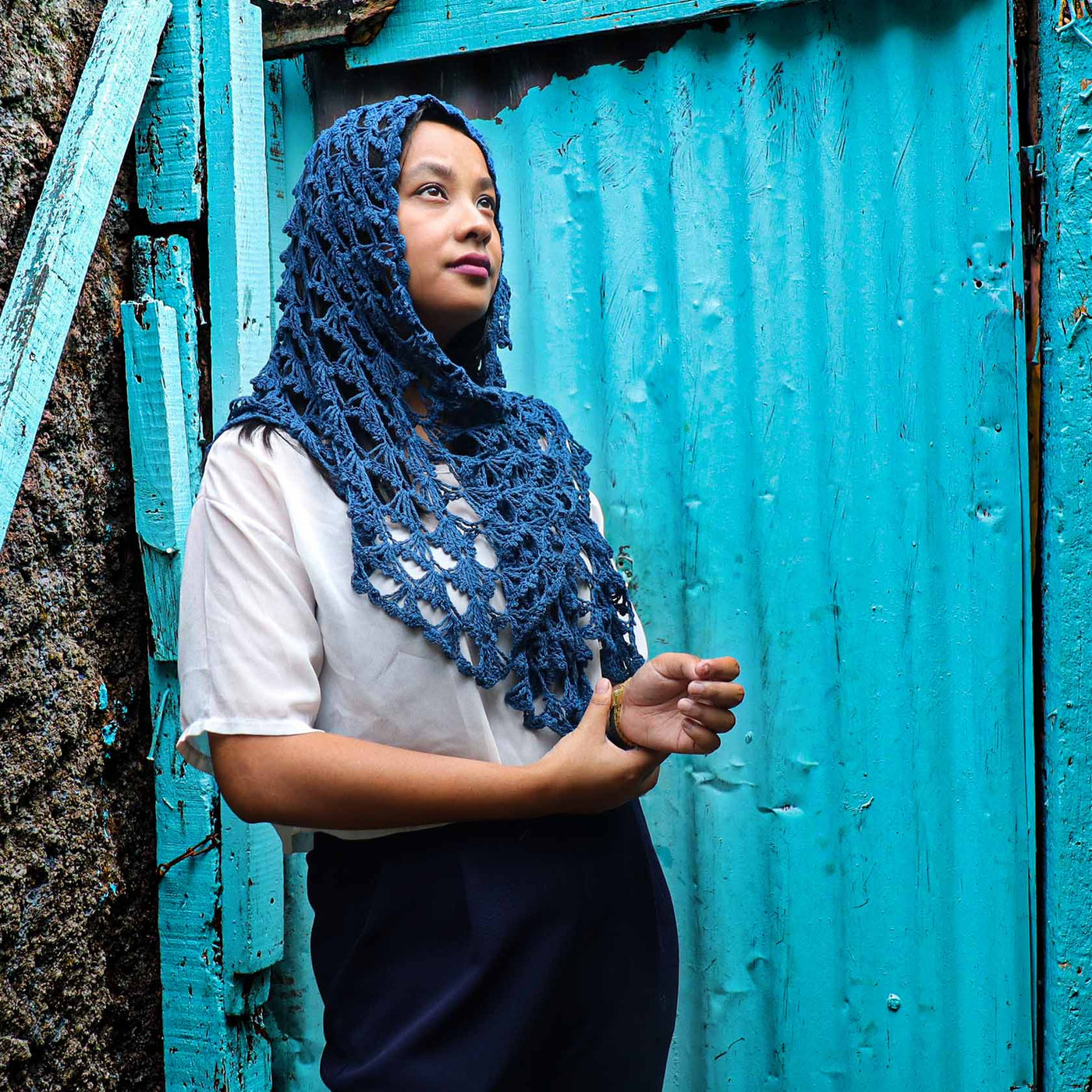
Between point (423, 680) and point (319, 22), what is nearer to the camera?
point (423, 680)

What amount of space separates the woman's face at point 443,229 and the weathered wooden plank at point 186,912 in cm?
105

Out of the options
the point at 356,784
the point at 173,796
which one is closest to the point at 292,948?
the point at 173,796

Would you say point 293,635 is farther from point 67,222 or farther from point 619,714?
point 67,222

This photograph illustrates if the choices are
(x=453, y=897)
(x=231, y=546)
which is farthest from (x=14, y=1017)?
(x=231, y=546)

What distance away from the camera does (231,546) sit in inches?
49.2

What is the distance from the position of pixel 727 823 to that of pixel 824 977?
336 millimetres

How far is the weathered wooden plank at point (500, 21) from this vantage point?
194cm

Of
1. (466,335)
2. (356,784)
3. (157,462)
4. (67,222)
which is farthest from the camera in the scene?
(157,462)

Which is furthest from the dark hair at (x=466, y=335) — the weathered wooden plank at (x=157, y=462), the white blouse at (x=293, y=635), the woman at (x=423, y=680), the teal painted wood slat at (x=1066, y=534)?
the teal painted wood slat at (x=1066, y=534)

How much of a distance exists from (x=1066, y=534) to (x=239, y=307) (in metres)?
1.68

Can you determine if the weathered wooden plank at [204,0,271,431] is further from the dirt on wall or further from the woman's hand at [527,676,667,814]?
the woman's hand at [527,676,667,814]

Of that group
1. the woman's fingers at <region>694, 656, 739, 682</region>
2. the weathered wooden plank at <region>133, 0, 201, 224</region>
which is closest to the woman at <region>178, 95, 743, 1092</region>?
the woman's fingers at <region>694, 656, 739, 682</region>

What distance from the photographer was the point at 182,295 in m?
2.09

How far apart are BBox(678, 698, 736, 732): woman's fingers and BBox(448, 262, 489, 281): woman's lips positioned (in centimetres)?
67
